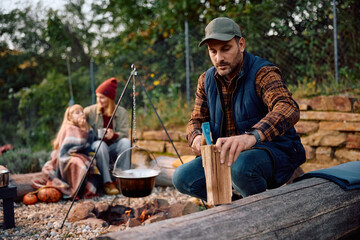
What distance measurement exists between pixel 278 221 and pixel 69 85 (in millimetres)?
8062

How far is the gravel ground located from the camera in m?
3.11

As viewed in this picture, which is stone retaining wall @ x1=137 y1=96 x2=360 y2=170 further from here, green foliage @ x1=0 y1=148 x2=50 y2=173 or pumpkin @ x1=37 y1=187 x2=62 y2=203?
green foliage @ x1=0 y1=148 x2=50 y2=173

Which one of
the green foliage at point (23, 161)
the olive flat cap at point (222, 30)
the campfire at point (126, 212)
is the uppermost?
the olive flat cap at point (222, 30)

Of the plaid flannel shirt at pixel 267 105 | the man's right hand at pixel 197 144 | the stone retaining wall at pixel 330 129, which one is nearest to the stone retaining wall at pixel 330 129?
the stone retaining wall at pixel 330 129

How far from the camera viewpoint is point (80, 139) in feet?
15.2

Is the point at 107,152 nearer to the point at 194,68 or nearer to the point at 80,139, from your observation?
the point at 80,139

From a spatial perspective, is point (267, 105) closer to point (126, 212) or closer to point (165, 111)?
point (126, 212)

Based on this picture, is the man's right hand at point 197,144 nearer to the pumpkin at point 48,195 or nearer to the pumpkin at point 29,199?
the pumpkin at point 48,195

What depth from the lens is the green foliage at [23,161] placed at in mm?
5362

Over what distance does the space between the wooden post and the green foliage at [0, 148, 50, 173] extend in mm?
4336

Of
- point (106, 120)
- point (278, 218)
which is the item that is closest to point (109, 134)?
point (106, 120)

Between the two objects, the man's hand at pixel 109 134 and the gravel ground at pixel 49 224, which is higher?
the man's hand at pixel 109 134

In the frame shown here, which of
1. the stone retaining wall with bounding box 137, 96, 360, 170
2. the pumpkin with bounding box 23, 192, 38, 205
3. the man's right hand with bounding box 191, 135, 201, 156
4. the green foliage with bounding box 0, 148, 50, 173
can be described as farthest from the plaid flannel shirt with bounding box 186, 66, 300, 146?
the green foliage with bounding box 0, 148, 50, 173

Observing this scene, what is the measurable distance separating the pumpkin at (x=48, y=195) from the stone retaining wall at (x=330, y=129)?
3378 millimetres
